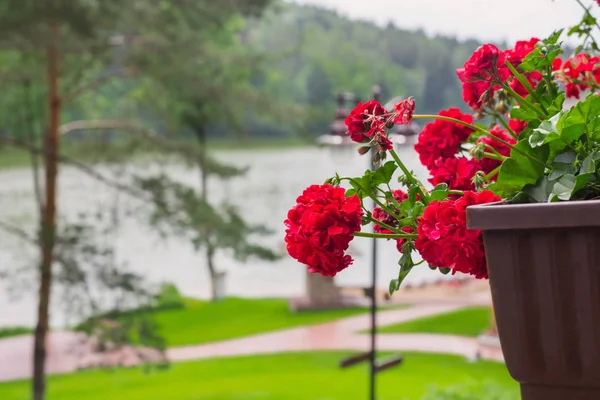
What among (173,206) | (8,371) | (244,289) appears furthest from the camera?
(244,289)

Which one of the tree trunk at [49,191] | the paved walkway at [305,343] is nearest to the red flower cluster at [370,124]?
the tree trunk at [49,191]

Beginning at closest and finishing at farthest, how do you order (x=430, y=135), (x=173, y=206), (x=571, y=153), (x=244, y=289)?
(x=571, y=153) < (x=430, y=135) < (x=173, y=206) < (x=244, y=289)

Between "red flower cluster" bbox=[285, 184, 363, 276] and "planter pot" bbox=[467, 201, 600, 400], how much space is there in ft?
0.26

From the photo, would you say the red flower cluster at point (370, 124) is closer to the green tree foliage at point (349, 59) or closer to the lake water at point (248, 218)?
the lake water at point (248, 218)

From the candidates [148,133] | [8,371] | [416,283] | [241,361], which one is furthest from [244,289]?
[148,133]

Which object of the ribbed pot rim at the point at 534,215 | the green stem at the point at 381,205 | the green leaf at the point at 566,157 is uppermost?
Answer: the green leaf at the point at 566,157

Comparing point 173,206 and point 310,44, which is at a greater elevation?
point 310,44

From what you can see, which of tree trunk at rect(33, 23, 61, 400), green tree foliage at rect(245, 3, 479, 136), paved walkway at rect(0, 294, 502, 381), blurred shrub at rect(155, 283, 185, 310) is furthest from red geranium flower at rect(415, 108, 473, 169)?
blurred shrub at rect(155, 283, 185, 310)

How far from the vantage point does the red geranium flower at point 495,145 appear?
57 cm

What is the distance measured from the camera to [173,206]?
624 cm

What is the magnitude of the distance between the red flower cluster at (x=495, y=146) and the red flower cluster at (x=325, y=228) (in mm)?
138

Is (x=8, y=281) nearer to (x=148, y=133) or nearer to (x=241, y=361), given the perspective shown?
(x=148, y=133)

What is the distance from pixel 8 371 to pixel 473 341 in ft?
16.7

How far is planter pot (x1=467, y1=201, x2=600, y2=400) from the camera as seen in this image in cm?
39
